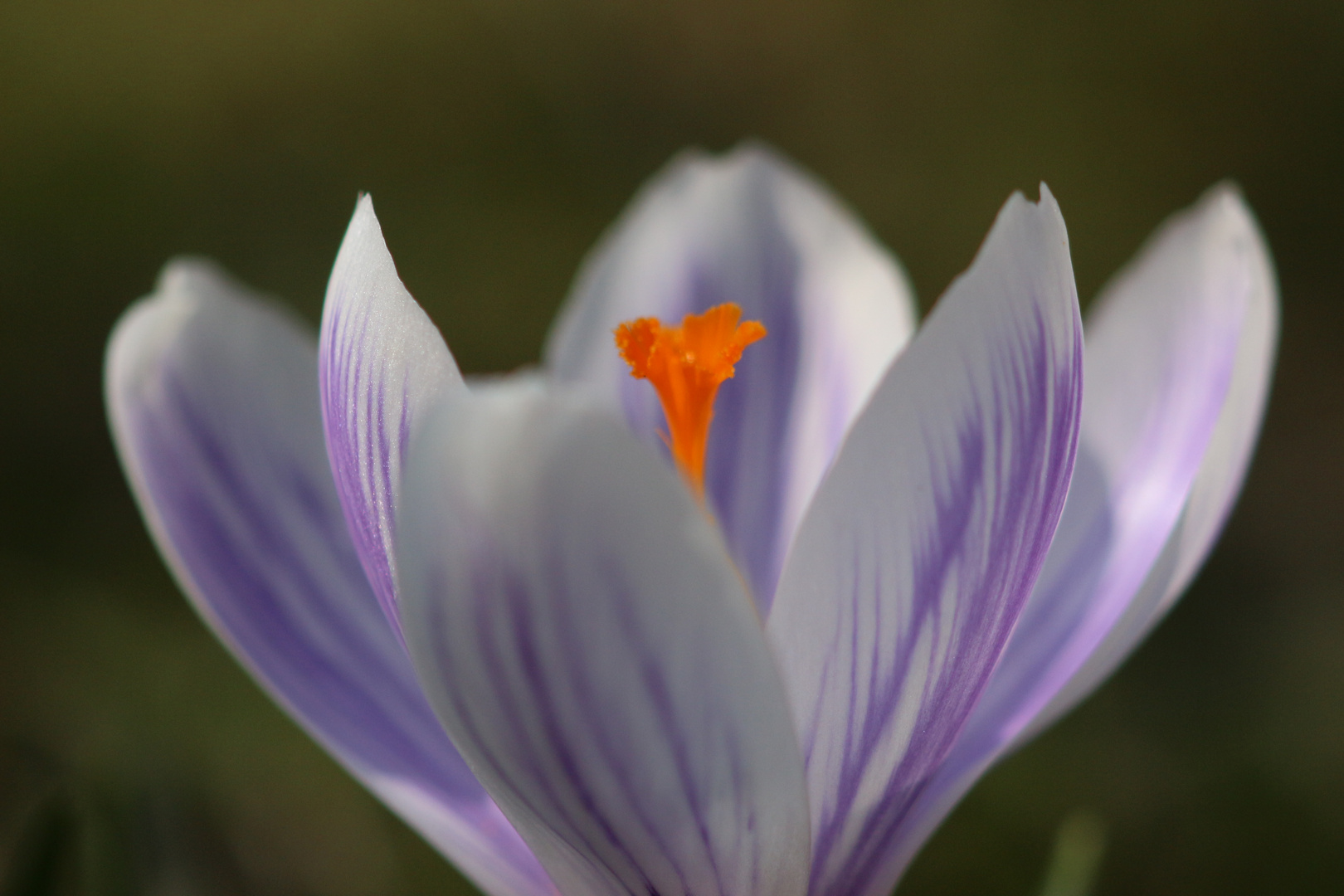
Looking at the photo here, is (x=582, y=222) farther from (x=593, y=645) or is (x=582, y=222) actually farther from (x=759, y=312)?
(x=593, y=645)

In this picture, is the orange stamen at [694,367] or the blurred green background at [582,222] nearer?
the orange stamen at [694,367]

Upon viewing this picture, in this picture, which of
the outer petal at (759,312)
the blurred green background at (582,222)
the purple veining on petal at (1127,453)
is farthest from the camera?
the blurred green background at (582,222)

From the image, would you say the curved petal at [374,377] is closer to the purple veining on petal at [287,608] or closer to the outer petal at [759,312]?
the purple veining on petal at [287,608]

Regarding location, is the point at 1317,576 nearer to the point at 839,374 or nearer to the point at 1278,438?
the point at 1278,438

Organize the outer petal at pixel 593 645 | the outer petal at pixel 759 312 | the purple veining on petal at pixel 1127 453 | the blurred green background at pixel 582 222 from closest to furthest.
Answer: the outer petal at pixel 593 645
the purple veining on petal at pixel 1127 453
the outer petal at pixel 759 312
the blurred green background at pixel 582 222

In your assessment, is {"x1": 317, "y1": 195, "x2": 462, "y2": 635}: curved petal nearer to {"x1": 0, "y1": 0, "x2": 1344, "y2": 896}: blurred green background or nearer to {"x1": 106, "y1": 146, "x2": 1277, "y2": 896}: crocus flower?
{"x1": 106, "y1": 146, "x2": 1277, "y2": 896}: crocus flower

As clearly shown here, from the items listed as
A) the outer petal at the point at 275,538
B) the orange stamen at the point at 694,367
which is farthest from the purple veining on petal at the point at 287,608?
the orange stamen at the point at 694,367

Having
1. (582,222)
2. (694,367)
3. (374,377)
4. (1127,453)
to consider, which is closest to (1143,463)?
(1127,453)
